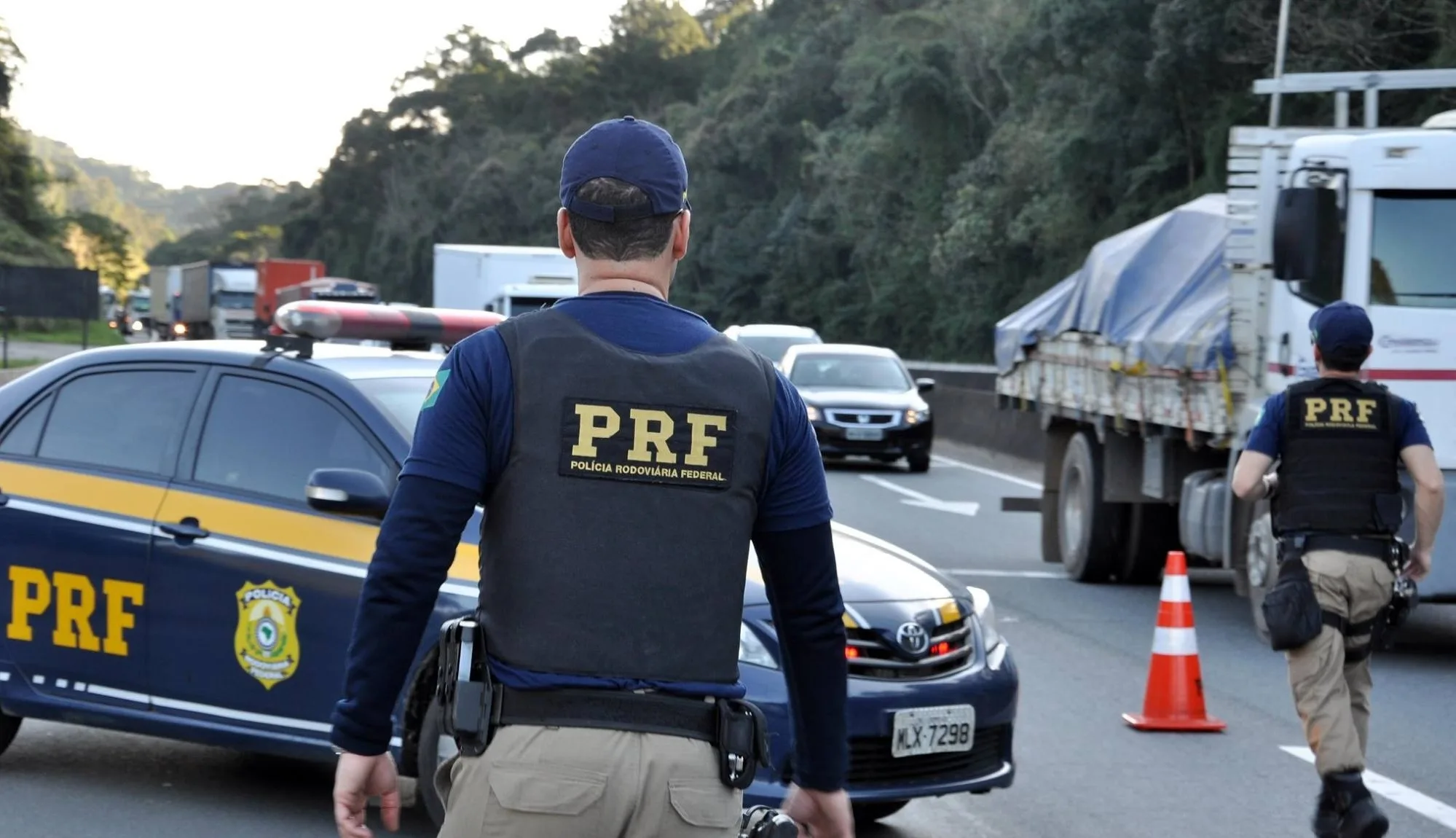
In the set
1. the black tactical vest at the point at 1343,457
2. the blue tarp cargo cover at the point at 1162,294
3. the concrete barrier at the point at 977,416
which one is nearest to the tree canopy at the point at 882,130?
the concrete barrier at the point at 977,416

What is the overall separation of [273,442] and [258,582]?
0.52m

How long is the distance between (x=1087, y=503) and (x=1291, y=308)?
378 cm

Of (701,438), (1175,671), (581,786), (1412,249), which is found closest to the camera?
(581,786)

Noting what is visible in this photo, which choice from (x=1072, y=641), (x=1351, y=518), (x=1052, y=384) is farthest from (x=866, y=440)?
(x=1351, y=518)

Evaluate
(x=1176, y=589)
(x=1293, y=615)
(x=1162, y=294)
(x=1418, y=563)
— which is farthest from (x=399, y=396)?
(x=1162, y=294)

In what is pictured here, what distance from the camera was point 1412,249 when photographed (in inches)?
441

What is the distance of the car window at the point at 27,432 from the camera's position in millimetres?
7344

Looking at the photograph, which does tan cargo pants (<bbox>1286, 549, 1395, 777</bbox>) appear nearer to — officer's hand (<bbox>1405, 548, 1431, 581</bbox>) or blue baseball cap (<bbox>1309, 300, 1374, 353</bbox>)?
officer's hand (<bbox>1405, 548, 1431, 581</bbox>)

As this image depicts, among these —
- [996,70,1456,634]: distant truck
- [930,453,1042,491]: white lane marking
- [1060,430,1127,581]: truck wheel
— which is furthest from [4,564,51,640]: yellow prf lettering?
[930,453,1042,491]: white lane marking

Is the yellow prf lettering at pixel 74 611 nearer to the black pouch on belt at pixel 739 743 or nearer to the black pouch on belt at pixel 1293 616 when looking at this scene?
the black pouch on belt at pixel 1293 616

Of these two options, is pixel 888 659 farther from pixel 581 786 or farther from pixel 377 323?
pixel 581 786

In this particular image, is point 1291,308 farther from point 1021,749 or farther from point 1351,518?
point 1351,518

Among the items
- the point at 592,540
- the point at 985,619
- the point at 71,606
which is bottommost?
the point at 71,606

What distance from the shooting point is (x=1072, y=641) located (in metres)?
11.9
